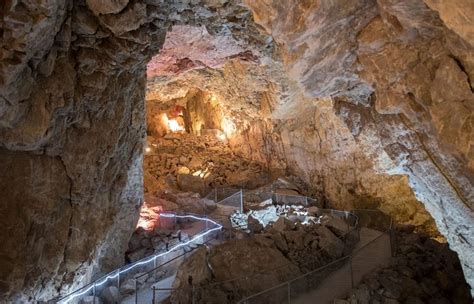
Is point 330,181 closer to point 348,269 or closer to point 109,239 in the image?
point 348,269

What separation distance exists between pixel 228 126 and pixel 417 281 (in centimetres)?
1754

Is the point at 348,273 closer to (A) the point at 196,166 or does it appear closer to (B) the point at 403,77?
(B) the point at 403,77

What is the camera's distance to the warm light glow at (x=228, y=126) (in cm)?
2627

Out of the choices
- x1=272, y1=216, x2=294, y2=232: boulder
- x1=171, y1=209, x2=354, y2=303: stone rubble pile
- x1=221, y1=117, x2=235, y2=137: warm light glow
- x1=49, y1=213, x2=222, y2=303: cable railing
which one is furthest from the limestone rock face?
x1=221, y1=117, x2=235, y2=137: warm light glow

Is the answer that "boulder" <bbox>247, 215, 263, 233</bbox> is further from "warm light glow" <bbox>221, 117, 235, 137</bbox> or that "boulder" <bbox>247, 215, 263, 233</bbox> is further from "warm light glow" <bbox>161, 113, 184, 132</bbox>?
"warm light glow" <bbox>161, 113, 184, 132</bbox>

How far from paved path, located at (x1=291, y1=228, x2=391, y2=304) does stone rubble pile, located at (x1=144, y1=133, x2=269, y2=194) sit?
35.6 feet

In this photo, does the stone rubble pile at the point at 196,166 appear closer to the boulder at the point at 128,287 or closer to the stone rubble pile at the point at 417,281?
the boulder at the point at 128,287

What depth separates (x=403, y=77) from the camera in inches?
245

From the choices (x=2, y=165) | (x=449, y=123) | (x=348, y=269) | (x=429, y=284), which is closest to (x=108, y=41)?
(x=2, y=165)

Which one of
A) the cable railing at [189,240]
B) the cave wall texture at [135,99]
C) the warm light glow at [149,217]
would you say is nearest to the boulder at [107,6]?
the cave wall texture at [135,99]

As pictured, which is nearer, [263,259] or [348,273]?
[348,273]

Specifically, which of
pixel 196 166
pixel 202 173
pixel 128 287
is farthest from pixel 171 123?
pixel 128 287

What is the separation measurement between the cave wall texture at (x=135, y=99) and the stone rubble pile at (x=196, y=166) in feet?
29.5

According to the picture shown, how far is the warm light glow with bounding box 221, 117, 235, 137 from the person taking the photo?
26266mm
